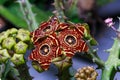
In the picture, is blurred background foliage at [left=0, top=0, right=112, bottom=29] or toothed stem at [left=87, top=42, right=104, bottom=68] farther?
blurred background foliage at [left=0, top=0, right=112, bottom=29]

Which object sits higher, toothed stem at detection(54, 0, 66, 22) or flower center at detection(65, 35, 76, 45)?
toothed stem at detection(54, 0, 66, 22)

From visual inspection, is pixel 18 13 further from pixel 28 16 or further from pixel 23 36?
pixel 23 36

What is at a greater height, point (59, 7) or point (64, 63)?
point (59, 7)

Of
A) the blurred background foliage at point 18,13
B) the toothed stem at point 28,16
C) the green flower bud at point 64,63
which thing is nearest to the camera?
the green flower bud at point 64,63

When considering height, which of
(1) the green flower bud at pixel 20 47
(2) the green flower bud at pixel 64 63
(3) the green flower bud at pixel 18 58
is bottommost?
(2) the green flower bud at pixel 64 63

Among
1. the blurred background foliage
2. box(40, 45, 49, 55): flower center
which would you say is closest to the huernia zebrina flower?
box(40, 45, 49, 55): flower center

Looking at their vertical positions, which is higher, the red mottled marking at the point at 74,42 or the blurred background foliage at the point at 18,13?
the blurred background foliage at the point at 18,13

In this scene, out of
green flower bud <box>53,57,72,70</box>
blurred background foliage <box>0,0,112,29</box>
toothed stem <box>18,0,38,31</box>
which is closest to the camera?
green flower bud <box>53,57,72,70</box>

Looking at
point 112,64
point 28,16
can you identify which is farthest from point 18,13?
point 112,64

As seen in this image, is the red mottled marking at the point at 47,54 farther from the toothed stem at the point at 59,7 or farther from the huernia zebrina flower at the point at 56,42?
the toothed stem at the point at 59,7

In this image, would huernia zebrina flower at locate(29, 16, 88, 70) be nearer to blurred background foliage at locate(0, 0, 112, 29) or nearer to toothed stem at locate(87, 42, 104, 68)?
toothed stem at locate(87, 42, 104, 68)

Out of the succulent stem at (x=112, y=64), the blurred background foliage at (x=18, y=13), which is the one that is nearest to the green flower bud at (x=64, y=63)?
the succulent stem at (x=112, y=64)

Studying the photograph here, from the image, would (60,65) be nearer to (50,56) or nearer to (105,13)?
(50,56)
